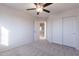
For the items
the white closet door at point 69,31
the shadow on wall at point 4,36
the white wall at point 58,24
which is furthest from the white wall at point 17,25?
the white closet door at point 69,31

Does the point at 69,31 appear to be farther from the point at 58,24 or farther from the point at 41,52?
the point at 41,52

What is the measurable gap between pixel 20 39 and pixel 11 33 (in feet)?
3.28

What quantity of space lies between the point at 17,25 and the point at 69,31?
3.15 metres

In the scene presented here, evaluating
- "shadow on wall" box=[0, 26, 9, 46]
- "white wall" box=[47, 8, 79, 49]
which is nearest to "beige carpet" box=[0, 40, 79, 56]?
"shadow on wall" box=[0, 26, 9, 46]

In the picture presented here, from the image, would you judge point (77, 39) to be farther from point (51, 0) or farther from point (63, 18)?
point (51, 0)

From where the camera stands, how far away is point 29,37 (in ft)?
23.1

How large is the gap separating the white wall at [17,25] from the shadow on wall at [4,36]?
146 mm

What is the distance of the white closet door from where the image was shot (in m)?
5.45

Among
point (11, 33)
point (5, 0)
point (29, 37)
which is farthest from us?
point (29, 37)

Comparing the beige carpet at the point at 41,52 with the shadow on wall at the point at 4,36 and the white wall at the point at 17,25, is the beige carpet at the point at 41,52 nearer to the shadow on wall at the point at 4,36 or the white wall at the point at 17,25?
the shadow on wall at the point at 4,36

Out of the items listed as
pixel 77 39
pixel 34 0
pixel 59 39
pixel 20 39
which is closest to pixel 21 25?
pixel 20 39

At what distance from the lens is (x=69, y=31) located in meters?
5.70

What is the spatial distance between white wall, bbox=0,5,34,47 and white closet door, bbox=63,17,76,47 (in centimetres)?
256

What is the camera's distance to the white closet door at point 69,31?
5448 mm
